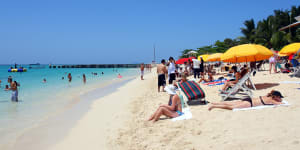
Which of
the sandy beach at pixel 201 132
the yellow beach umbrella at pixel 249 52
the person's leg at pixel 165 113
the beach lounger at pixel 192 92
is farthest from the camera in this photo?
the yellow beach umbrella at pixel 249 52

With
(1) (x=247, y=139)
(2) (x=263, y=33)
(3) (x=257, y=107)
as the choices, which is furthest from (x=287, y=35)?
(1) (x=247, y=139)

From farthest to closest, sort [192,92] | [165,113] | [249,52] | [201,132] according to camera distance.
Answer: [249,52] → [192,92] → [165,113] → [201,132]

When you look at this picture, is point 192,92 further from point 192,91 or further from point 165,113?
point 165,113

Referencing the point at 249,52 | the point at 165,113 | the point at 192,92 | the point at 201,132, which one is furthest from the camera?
the point at 249,52

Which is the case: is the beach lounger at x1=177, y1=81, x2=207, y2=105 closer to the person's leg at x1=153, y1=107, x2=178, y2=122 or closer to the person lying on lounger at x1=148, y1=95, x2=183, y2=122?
the person lying on lounger at x1=148, y1=95, x2=183, y2=122

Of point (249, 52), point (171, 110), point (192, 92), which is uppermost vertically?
point (249, 52)

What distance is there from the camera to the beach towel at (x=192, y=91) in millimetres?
5602

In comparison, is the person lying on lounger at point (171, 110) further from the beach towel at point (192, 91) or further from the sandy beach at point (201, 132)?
the beach towel at point (192, 91)

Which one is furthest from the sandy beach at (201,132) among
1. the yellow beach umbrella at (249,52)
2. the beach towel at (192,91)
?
the yellow beach umbrella at (249,52)

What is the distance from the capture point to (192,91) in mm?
5684

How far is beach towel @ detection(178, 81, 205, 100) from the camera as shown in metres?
5.60

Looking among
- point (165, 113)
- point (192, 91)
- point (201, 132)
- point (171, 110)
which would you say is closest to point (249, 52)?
point (192, 91)

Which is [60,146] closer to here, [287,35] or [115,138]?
[115,138]

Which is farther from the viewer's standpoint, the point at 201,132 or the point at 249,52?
the point at 249,52
